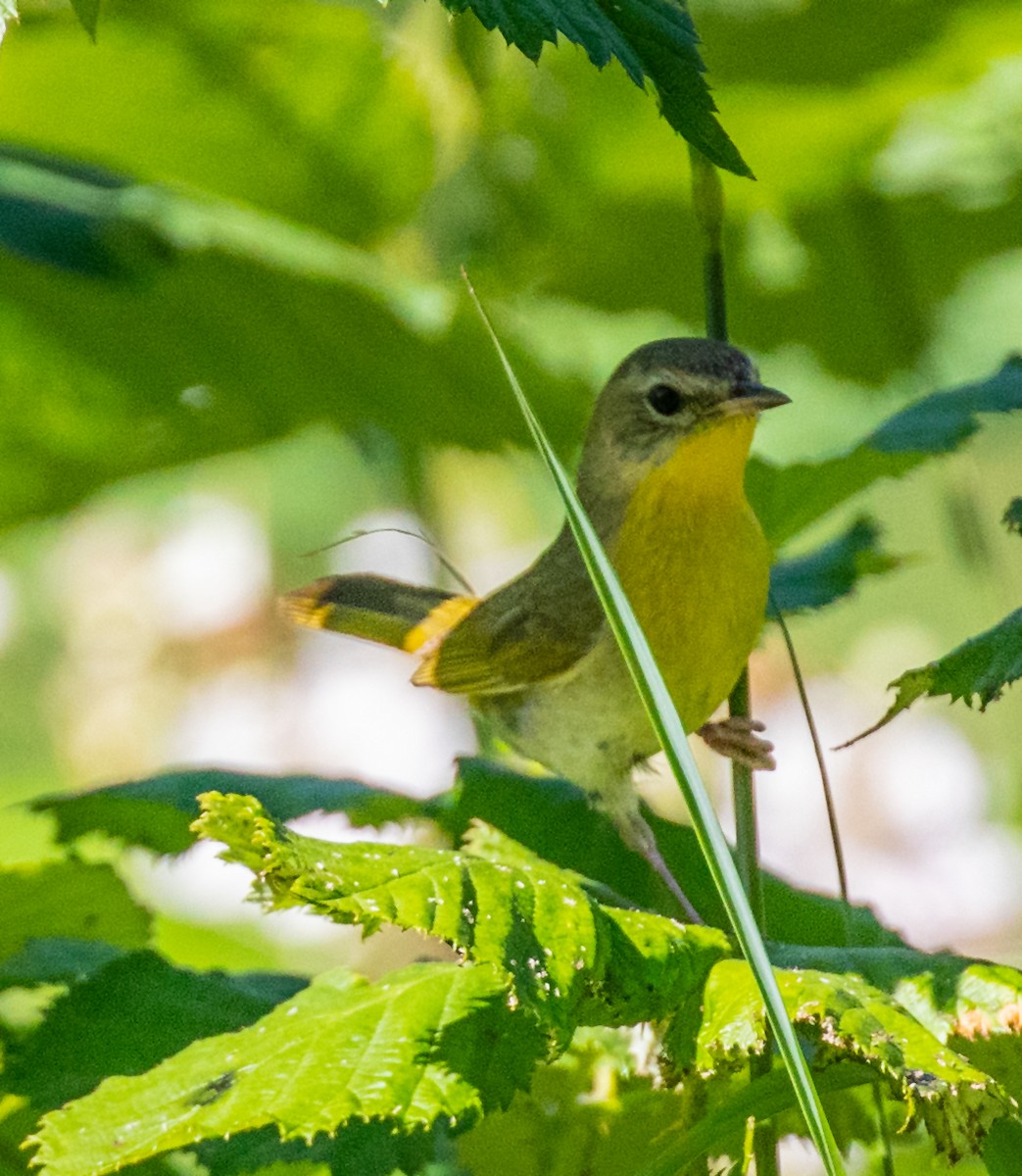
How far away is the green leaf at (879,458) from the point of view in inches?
67.4

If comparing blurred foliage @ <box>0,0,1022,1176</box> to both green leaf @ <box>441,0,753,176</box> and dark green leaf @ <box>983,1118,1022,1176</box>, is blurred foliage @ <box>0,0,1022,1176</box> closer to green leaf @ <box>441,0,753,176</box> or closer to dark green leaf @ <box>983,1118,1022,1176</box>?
dark green leaf @ <box>983,1118,1022,1176</box>

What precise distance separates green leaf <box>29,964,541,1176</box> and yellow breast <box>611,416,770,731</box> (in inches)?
29.3

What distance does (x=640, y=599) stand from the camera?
2072 mm

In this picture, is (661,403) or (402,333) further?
(402,333)

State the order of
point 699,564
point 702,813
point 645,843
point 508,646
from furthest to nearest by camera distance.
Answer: point 508,646, point 699,564, point 645,843, point 702,813

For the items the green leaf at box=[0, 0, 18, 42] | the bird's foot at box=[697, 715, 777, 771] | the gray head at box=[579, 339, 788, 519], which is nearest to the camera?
the green leaf at box=[0, 0, 18, 42]

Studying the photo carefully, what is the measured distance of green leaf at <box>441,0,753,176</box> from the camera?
1.09 m

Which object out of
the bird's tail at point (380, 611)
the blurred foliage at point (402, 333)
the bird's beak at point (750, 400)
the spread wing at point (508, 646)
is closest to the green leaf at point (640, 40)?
the blurred foliage at point (402, 333)

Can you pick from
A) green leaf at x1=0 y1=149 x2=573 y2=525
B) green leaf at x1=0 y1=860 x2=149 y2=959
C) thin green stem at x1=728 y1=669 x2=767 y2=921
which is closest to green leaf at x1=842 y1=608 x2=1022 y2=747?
thin green stem at x1=728 y1=669 x2=767 y2=921

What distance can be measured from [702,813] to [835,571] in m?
1.16

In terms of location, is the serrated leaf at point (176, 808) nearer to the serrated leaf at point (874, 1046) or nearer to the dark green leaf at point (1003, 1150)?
the serrated leaf at point (874, 1046)

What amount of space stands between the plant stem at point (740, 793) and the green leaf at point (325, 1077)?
242 mm

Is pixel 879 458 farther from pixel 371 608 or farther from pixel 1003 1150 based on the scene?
pixel 371 608

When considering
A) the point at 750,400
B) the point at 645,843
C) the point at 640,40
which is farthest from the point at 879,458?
the point at 640,40
